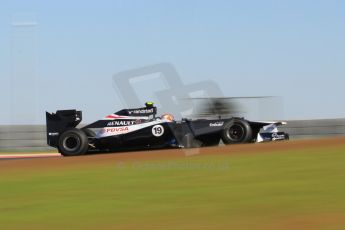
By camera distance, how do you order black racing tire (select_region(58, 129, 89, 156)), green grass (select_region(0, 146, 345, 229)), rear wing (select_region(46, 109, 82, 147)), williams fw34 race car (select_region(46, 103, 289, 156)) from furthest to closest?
rear wing (select_region(46, 109, 82, 147)) → black racing tire (select_region(58, 129, 89, 156)) → williams fw34 race car (select_region(46, 103, 289, 156)) → green grass (select_region(0, 146, 345, 229))

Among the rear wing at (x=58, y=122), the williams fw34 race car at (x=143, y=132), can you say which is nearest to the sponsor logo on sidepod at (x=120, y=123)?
the williams fw34 race car at (x=143, y=132)

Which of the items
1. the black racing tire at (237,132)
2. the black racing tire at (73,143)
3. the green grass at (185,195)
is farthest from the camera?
the black racing tire at (73,143)

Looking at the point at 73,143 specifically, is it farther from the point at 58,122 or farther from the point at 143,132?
the point at 143,132

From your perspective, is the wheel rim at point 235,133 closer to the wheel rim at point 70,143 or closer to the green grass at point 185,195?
the green grass at point 185,195

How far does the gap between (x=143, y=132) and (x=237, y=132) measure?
212cm

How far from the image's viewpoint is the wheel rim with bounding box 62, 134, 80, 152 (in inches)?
541

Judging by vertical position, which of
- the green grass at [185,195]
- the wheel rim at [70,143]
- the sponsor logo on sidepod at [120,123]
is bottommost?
the green grass at [185,195]

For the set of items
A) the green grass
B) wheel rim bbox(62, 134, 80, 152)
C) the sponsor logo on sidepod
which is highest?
the sponsor logo on sidepod

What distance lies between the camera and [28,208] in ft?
20.7

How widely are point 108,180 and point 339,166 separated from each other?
3.24 meters

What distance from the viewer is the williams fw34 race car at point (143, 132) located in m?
13.3

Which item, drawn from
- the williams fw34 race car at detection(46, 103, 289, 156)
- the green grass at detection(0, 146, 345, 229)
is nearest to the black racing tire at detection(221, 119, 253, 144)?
the williams fw34 race car at detection(46, 103, 289, 156)

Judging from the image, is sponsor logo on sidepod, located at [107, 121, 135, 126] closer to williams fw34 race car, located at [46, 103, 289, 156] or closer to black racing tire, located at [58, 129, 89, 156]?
williams fw34 race car, located at [46, 103, 289, 156]

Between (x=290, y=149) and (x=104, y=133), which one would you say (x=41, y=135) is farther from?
(x=290, y=149)
